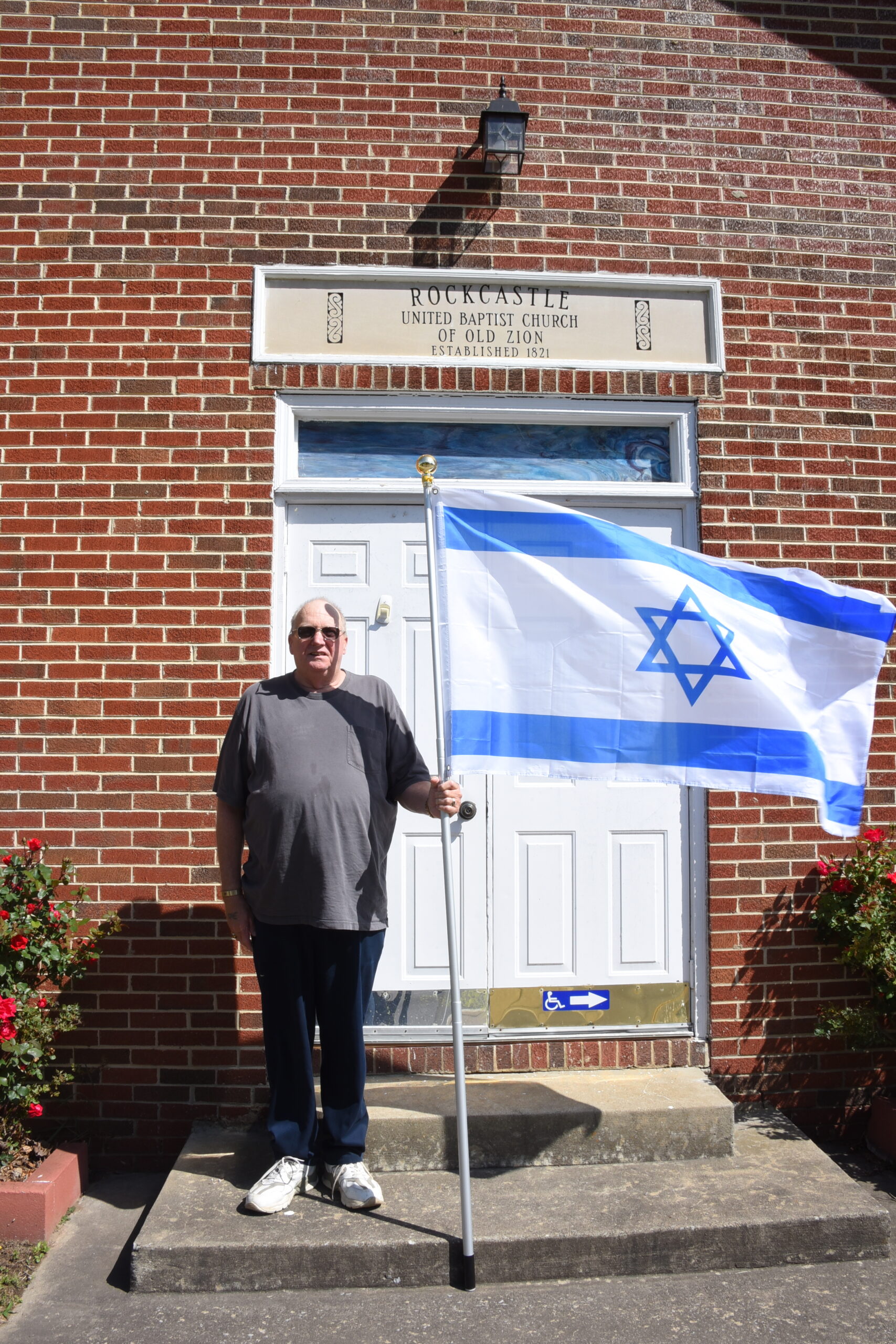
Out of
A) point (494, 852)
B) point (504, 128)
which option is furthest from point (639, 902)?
point (504, 128)

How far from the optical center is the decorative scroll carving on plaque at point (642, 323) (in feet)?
15.6

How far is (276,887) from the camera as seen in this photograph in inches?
136

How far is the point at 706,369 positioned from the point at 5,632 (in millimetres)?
3340

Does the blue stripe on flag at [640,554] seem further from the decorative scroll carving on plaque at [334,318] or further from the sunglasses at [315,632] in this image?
the decorative scroll carving on plaque at [334,318]

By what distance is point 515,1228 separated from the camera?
333 cm

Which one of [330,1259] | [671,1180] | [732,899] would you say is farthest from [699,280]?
[330,1259]

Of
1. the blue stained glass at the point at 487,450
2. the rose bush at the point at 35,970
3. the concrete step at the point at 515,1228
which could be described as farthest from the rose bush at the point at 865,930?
the rose bush at the point at 35,970

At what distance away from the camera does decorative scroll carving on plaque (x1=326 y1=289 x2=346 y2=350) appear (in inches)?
181

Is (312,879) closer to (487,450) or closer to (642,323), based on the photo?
(487,450)

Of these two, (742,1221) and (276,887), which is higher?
(276,887)

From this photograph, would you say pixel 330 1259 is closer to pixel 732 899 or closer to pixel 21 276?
pixel 732 899

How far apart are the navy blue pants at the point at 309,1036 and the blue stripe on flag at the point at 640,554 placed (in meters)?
1.43

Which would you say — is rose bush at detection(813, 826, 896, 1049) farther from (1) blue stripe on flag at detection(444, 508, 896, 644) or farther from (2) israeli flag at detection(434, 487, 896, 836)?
(1) blue stripe on flag at detection(444, 508, 896, 644)

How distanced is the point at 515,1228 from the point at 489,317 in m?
3.67
